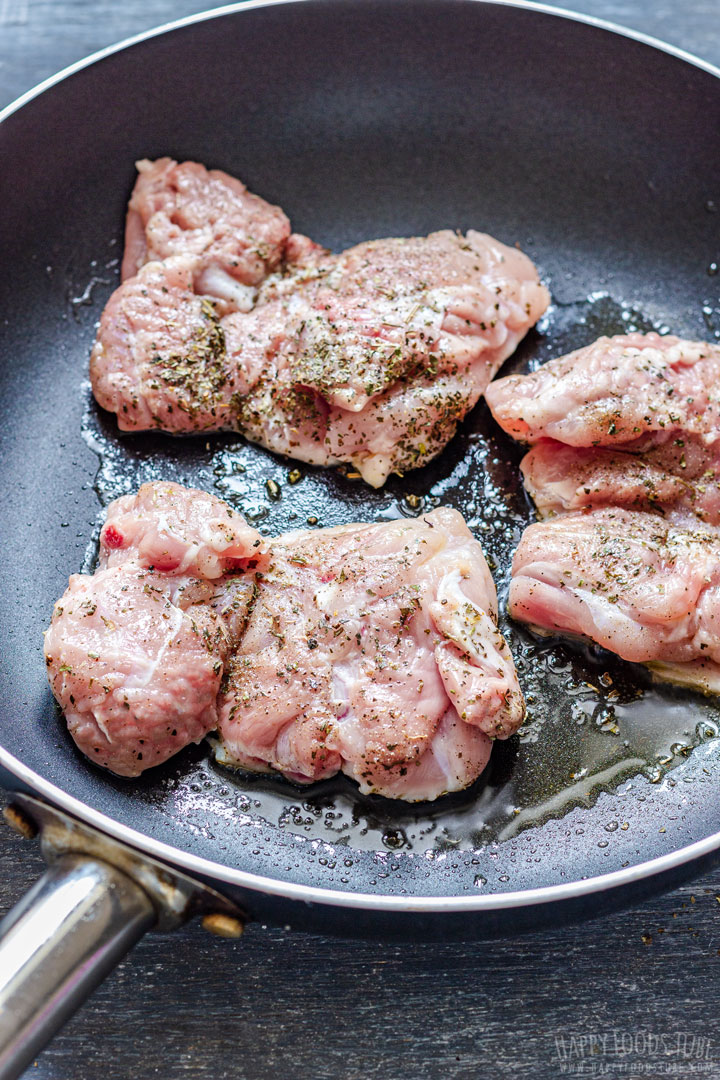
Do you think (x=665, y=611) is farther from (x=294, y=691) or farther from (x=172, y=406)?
(x=172, y=406)

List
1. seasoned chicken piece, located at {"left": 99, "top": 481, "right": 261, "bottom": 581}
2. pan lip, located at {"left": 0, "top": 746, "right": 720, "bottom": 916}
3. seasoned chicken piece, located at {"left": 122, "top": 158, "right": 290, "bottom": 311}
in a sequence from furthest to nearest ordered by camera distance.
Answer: seasoned chicken piece, located at {"left": 122, "top": 158, "right": 290, "bottom": 311} → seasoned chicken piece, located at {"left": 99, "top": 481, "right": 261, "bottom": 581} → pan lip, located at {"left": 0, "top": 746, "right": 720, "bottom": 916}

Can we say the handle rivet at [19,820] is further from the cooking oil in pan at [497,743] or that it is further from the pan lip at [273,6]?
the pan lip at [273,6]

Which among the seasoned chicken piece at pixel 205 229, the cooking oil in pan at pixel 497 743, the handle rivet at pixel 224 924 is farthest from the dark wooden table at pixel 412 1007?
the seasoned chicken piece at pixel 205 229

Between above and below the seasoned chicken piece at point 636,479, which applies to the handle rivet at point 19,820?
below

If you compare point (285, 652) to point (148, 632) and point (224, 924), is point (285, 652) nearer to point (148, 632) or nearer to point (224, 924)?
point (148, 632)

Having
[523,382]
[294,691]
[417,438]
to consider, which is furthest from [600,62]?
[294,691]

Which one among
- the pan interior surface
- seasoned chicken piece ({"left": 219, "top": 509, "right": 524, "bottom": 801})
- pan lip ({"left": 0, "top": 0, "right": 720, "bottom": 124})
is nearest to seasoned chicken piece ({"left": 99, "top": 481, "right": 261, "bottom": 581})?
seasoned chicken piece ({"left": 219, "top": 509, "right": 524, "bottom": 801})

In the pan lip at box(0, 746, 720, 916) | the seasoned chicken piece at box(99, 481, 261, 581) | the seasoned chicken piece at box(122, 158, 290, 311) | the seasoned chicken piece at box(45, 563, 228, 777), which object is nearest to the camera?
the pan lip at box(0, 746, 720, 916)

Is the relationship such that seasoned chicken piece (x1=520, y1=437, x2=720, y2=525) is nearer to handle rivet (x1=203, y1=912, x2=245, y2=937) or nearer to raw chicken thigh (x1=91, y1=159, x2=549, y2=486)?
raw chicken thigh (x1=91, y1=159, x2=549, y2=486)
